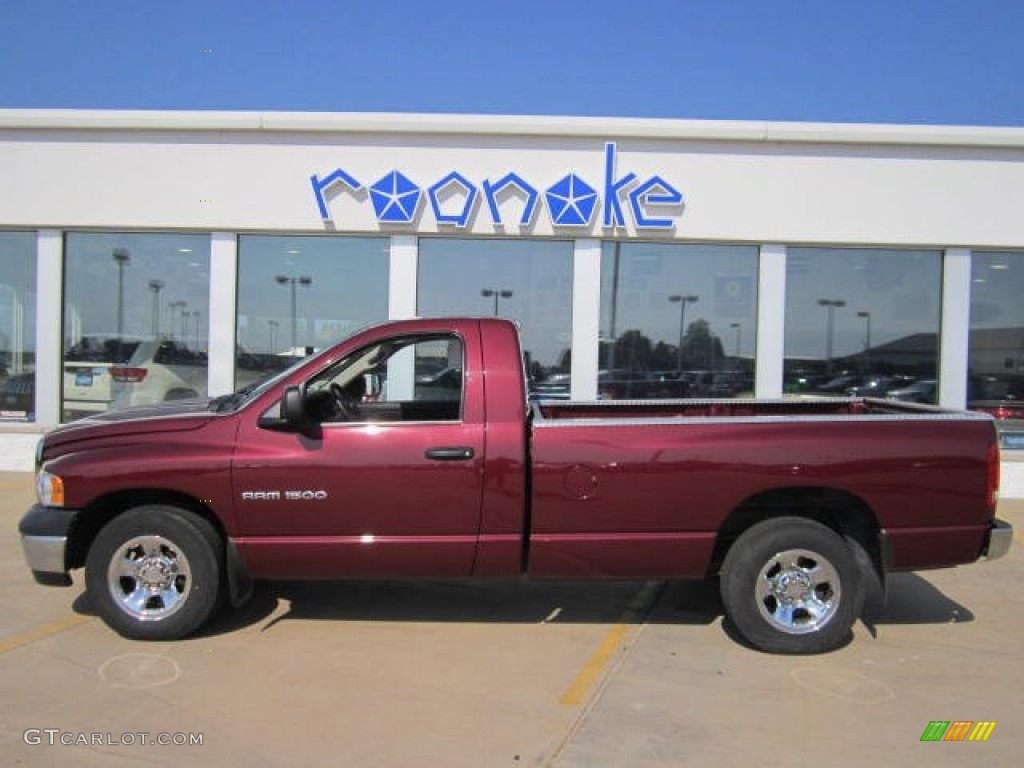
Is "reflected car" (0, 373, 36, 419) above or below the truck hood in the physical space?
below

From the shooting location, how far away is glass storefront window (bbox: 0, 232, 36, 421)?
11.5m

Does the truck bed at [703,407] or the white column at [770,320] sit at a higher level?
the white column at [770,320]

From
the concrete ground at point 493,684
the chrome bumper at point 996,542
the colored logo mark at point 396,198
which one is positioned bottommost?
the concrete ground at point 493,684

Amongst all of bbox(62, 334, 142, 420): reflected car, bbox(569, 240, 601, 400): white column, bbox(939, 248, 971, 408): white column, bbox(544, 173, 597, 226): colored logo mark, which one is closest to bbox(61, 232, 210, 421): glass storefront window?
bbox(62, 334, 142, 420): reflected car

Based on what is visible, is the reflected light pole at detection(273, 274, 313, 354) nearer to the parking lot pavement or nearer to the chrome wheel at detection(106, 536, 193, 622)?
the chrome wheel at detection(106, 536, 193, 622)

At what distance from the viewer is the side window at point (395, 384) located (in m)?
5.10

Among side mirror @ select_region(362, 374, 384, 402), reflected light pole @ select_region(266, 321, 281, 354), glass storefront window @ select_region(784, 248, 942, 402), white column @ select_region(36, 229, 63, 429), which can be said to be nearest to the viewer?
side mirror @ select_region(362, 374, 384, 402)

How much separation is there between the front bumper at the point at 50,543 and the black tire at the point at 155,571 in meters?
0.15

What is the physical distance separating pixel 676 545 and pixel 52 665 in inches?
140

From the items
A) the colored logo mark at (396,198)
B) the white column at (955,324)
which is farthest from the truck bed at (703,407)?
the white column at (955,324)

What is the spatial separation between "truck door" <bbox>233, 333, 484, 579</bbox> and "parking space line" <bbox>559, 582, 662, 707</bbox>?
0.90m

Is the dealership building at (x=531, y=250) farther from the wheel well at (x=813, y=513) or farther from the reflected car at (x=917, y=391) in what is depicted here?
the wheel well at (x=813, y=513)

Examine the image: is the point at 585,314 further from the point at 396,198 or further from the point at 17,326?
the point at 17,326

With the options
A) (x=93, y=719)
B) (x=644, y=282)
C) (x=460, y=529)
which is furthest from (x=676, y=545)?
(x=644, y=282)
